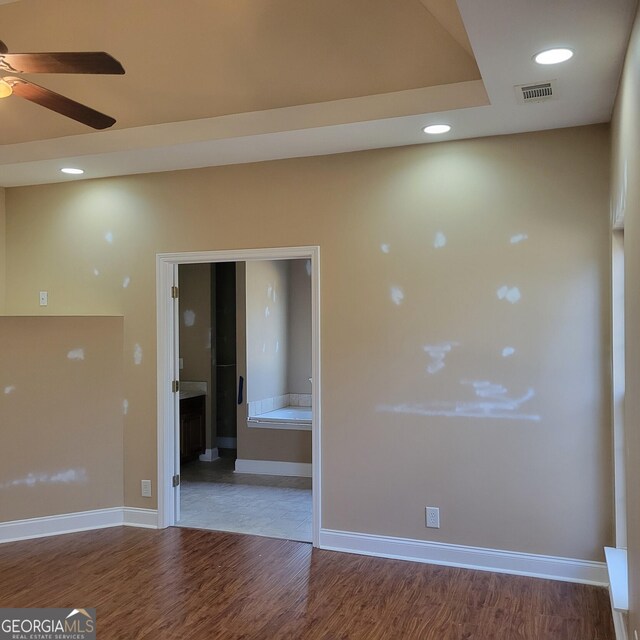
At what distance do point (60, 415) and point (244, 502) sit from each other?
1.74 metres

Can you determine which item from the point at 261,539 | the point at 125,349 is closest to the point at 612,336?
the point at 261,539

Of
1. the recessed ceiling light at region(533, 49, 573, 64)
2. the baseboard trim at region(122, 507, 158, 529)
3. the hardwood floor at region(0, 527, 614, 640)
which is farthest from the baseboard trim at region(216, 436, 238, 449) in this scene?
the recessed ceiling light at region(533, 49, 573, 64)

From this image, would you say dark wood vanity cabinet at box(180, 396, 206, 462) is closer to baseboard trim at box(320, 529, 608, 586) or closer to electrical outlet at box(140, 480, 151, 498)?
electrical outlet at box(140, 480, 151, 498)

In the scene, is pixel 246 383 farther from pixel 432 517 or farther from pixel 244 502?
pixel 432 517

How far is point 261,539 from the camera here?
4.31m

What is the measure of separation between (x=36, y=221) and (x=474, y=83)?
3666 mm

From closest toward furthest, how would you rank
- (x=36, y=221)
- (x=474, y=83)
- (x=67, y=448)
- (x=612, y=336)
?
(x=474, y=83) → (x=612, y=336) → (x=67, y=448) → (x=36, y=221)

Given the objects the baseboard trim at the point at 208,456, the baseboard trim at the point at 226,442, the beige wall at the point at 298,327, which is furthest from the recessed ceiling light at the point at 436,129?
the baseboard trim at the point at 226,442

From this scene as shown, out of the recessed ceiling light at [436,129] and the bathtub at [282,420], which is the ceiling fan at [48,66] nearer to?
the recessed ceiling light at [436,129]

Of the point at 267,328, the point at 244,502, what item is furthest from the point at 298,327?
the point at 244,502

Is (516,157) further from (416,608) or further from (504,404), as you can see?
(416,608)

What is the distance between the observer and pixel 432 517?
12.6ft

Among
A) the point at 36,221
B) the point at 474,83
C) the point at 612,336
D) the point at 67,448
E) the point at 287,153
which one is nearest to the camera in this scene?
the point at 474,83

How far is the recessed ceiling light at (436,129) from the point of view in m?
3.52
